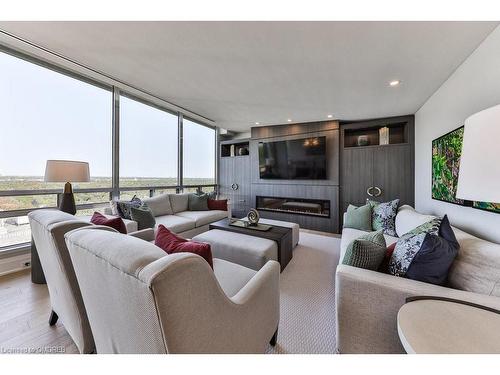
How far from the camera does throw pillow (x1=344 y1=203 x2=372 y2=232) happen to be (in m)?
2.68

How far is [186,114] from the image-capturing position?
4.42 m

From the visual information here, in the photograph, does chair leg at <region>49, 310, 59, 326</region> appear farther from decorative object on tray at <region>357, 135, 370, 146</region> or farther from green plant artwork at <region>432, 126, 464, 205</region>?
decorative object on tray at <region>357, 135, 370, 146</region>

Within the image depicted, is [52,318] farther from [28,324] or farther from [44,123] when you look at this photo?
[44,123]

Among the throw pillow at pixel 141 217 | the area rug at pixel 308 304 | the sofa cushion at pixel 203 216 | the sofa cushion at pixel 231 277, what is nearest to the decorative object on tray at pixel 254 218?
the area rug at pixel 308 304

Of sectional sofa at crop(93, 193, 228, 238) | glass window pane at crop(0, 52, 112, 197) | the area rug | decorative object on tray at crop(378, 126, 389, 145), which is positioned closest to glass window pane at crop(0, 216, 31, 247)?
glass window pane at crop(0, 52, 112, 197)

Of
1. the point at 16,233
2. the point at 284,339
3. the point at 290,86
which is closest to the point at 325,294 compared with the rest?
the point at 284,339

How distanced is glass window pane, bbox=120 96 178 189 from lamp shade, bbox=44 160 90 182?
117 centimetres

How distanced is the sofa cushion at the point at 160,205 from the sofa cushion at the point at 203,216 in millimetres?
215

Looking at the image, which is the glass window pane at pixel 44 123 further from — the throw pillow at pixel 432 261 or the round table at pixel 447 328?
the throw pillow at pixel 432 261

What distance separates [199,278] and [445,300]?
1.22 meters

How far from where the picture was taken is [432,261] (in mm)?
1114

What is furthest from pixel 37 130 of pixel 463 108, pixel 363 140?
pixel 363 140

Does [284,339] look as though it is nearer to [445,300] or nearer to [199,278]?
[445,300]

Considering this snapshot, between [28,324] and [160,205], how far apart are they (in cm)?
214
